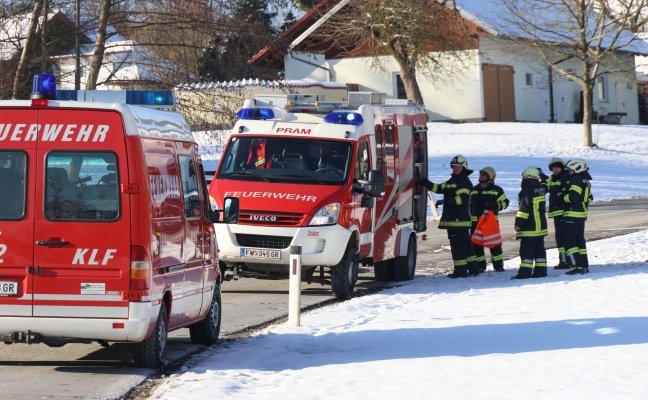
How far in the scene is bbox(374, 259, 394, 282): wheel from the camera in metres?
17.4

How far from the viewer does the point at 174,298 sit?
9.73 metres

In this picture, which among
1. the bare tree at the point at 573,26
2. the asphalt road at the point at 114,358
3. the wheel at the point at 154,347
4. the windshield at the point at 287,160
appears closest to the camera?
the asphalt road at the point at 114,358

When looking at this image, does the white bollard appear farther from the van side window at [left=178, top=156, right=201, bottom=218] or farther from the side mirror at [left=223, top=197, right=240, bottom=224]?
the van side window at [left=178, top=156, right=201, bottom=218]

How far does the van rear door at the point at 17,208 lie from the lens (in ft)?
29.3

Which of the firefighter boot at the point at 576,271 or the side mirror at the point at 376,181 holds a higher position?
the side mirror at the point at 376,181

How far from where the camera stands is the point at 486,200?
17859 millimetres

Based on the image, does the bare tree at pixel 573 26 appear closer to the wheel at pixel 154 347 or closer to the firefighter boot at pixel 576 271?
the firefighter boot at pixel 576 271

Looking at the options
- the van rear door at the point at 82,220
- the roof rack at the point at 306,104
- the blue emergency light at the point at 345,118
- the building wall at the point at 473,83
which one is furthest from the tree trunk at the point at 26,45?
the building wall at the point at 473,83

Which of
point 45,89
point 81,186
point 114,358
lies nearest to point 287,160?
point 114,358

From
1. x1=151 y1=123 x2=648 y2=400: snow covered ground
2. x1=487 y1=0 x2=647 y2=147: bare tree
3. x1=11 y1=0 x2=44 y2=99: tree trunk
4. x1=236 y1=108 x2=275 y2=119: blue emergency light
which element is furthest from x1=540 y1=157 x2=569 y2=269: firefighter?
x1=487 y1=0 x2=647 y2=147: bare tree

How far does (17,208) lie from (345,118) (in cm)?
733

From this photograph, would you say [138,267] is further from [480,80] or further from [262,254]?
[480,80]

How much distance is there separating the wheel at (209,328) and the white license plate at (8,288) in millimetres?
2249

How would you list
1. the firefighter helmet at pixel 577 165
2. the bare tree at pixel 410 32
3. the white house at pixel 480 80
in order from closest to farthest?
1. the firefighter helmet at pixel 577 165
2. the bare tree at pixel 410 32
3. the white house at pixel 480 80
